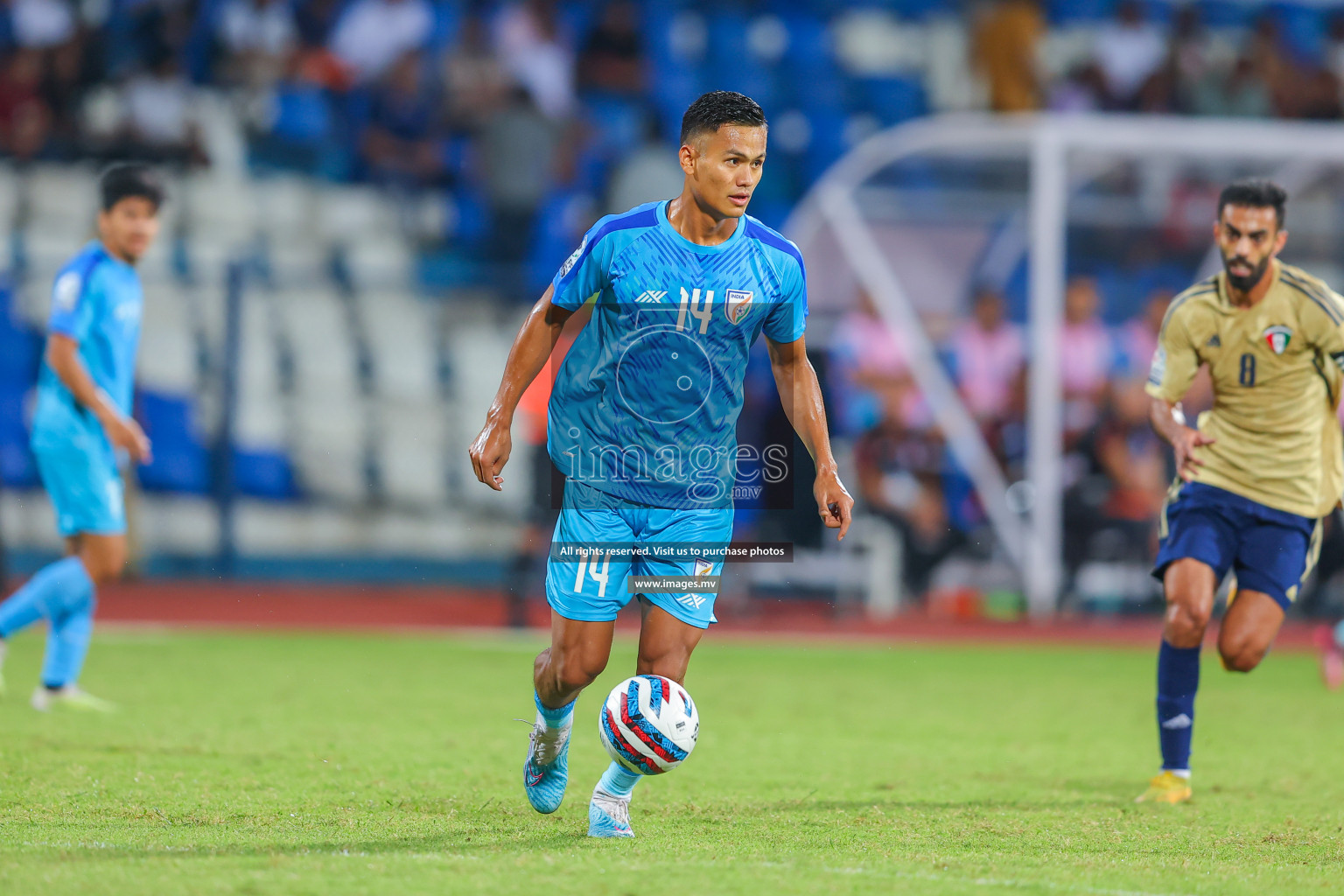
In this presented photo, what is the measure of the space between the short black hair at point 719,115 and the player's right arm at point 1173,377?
102 inches

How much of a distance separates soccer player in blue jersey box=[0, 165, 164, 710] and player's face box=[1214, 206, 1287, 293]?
17.0 ft

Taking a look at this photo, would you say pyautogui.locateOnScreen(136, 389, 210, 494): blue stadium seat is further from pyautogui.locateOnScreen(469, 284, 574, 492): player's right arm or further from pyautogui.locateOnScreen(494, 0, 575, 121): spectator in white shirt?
pyautogui.locateOnScreen(469, 284, 574, 492): player's right arm

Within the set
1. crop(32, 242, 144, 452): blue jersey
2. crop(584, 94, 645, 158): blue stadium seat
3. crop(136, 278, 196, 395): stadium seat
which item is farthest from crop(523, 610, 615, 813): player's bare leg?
crop(584, 94, 645, 158): blue stadium seat

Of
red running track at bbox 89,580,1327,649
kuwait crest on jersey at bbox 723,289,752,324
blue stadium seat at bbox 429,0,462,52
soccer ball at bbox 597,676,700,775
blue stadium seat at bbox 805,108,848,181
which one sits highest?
blue stadium seat at bbox 429,0,462,52

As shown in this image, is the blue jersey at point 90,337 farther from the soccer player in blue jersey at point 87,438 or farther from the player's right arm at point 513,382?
the player's right arm at point 513,382

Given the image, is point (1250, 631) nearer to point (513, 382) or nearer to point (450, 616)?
point (513, 382)

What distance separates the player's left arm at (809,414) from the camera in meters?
5.44

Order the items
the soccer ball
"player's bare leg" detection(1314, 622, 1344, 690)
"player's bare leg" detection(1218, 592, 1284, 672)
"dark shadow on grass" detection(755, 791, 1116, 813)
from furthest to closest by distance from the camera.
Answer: "player's bare leg" detection(1314, 622, 1344, 690), "player's bare leg" detection(1218, 592, 1284, 672), "dark shadow on grass" detection(755, 791, 1116, 813), the soccer ball

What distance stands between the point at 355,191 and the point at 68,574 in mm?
10170

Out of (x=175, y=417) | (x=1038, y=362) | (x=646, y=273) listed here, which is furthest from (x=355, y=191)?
(x=646, y=273)

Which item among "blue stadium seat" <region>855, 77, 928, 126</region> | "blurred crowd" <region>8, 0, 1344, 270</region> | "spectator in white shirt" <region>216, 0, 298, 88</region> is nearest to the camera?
"blurred crowd" <region>8, 0, 1344, 270</region>

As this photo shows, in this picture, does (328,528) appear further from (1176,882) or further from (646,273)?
(1176,882)

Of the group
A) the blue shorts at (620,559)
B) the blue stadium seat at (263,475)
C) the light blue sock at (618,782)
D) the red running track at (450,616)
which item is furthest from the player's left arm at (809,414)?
the blue stadium seat at (263,475)

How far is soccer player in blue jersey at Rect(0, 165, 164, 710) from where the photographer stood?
8195 mm
